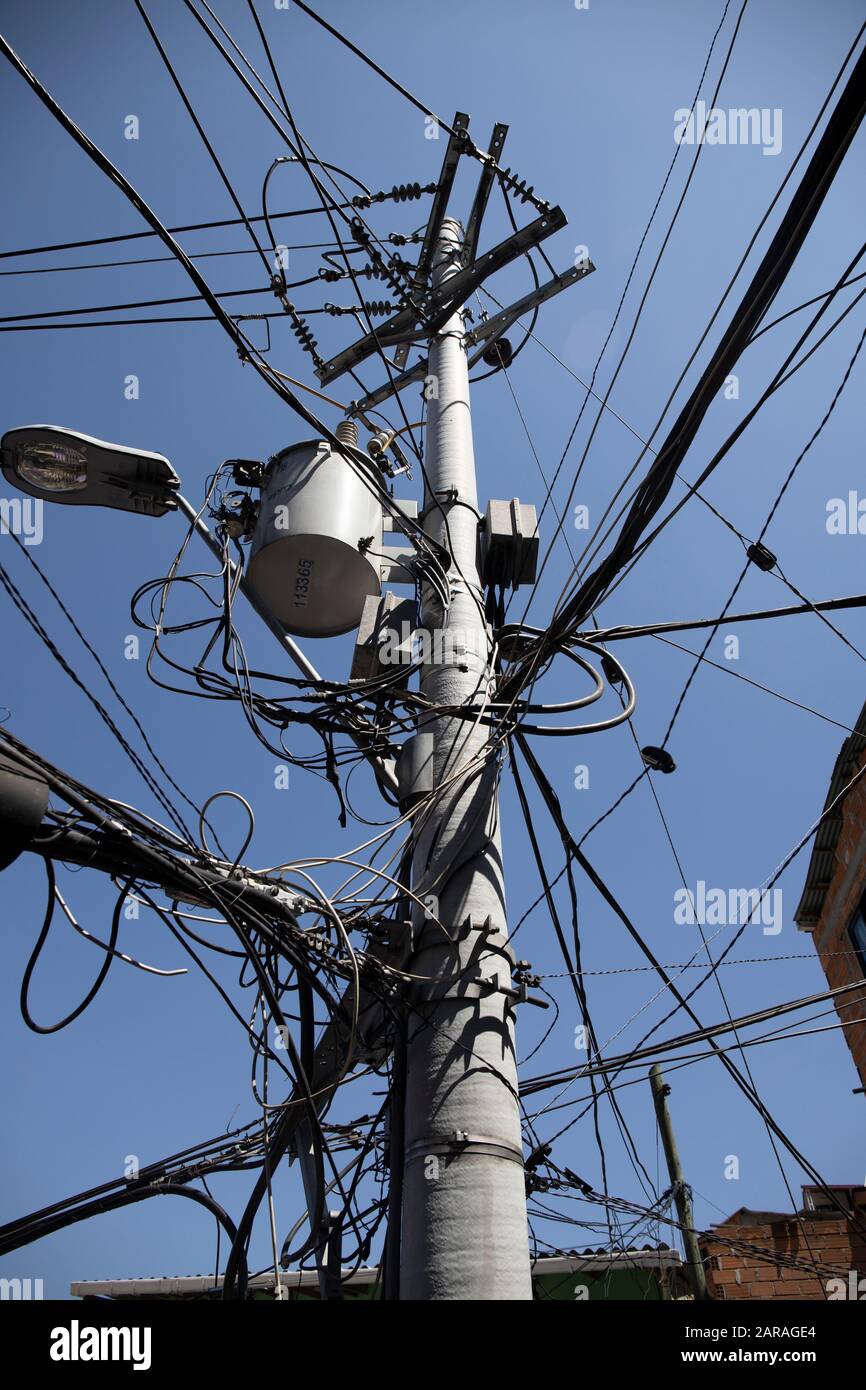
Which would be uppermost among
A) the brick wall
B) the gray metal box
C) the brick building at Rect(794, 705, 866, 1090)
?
the gray metal box

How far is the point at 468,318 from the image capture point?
22.7 ft

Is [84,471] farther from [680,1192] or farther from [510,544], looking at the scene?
[680,1192]

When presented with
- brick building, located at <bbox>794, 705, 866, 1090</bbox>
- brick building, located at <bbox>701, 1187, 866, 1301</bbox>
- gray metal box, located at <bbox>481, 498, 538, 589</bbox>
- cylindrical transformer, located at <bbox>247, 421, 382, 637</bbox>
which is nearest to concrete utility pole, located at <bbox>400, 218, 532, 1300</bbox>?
gray metal box, located at <bbox>481, 498, 538, 589</bbox>

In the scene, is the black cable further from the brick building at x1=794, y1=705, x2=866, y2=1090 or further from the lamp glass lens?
the brick building at x1=794, y1=705, x2=866, y2=1090

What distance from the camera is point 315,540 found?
4.72 m

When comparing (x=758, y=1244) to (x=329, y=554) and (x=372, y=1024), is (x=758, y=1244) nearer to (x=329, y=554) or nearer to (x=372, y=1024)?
(x=372, y=1024)

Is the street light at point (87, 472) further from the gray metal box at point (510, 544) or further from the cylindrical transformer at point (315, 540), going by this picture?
the gray metal box at point (510, 544)

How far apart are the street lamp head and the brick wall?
9.96m

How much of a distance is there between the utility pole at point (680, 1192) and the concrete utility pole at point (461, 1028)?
18.7 ft

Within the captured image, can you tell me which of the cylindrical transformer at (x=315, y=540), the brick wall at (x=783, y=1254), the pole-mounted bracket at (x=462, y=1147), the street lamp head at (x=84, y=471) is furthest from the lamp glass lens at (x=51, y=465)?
the brick wall at (x=783, y=1254)

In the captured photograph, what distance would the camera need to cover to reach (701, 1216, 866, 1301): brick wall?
10.1 metres

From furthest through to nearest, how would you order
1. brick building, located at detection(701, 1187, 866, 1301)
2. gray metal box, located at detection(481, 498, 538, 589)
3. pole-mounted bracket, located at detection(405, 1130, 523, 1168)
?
1. brick building, located at detection(701, 1187, 866, 1301)
2. gray metal box, located at detection(481, 498, 538, 589)
3. pole-mounted bracket, located at detection(405, 1130, 523, 1168)
